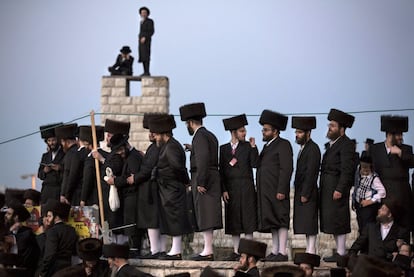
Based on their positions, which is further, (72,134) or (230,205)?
(72,134)

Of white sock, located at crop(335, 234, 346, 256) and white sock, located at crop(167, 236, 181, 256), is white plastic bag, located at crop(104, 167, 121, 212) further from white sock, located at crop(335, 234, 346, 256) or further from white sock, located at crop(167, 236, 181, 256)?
white sock, located at crop(335, 234, 346, 256)

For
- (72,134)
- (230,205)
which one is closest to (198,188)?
(230,205)

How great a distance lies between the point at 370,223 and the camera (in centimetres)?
1256

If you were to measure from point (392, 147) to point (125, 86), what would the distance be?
13.8m

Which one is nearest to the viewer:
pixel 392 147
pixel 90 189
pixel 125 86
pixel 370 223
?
pixel 370 223

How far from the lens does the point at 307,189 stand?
1315cm

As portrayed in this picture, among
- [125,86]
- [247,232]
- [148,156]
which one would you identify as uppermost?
[125,86]

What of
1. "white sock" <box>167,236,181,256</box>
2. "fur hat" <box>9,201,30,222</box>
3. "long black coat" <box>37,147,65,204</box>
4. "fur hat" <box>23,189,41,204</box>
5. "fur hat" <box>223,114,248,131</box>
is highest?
"fur hat" <box>223,114,248,131</box>

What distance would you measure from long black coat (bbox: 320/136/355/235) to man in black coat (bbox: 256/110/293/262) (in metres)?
0.41

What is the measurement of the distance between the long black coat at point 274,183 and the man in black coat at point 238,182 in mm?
121

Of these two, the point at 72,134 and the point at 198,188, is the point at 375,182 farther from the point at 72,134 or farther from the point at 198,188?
the point at 72,134

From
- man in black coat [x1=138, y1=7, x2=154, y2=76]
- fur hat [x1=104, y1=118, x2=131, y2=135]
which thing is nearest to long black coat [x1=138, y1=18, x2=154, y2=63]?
man in black coat [x1=138, y1=7, x2=154, y2=76]

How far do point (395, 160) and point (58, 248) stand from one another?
393 cm

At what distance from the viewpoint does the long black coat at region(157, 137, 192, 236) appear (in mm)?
13617
